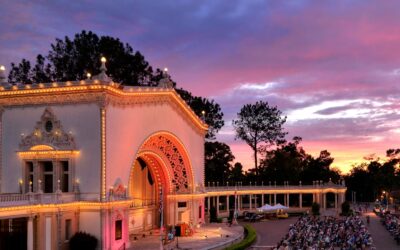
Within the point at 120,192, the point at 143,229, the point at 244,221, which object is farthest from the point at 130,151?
the point at 244,221

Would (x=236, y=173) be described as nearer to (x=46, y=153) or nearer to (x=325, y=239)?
(x=325, y=239)

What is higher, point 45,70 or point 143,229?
point 45,70

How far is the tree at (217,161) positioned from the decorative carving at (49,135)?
4274 centimetres

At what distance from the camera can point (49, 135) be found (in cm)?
3459

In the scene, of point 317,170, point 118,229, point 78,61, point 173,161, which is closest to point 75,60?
point 78,61

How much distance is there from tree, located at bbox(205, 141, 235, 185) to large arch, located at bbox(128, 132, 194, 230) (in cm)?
2791

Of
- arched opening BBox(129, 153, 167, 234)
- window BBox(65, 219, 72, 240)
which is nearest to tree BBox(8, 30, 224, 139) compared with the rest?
arched opening BBox(129, 153, 167, 234)

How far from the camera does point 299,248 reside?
33219 millimetres

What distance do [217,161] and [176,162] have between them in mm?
31005

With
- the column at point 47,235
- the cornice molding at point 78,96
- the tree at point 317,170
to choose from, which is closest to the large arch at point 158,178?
the cornice molding at point 78,96

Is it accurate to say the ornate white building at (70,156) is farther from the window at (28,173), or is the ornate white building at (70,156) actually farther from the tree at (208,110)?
the tree at (208,110)

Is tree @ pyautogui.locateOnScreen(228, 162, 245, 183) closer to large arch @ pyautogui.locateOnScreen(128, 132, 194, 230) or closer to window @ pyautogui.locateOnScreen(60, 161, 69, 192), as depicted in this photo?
large arch @ pyautogui.locateOnScreen(128, 132, 194, 230)

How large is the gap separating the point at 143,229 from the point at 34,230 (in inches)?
688

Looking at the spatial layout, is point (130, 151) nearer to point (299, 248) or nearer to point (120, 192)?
point (120, 192)
